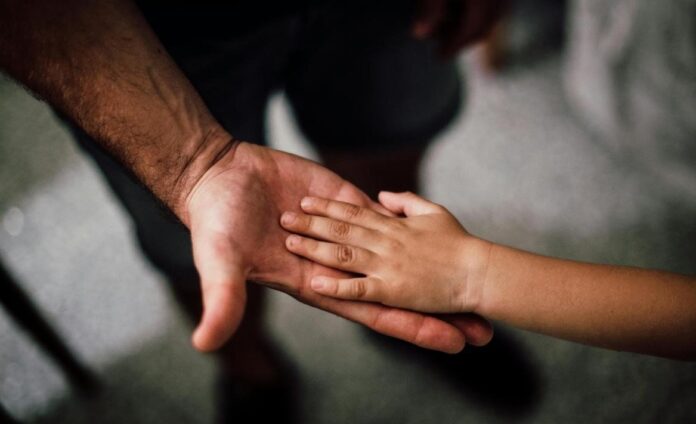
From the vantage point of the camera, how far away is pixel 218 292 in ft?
1.48

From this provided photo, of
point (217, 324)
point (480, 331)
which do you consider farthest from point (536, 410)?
point (217, 324)

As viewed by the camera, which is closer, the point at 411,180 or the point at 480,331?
the point at 480,331

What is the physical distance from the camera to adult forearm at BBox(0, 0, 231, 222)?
570 millimetres

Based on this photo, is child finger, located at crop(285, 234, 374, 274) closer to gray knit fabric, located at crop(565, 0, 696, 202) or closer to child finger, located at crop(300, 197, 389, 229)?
child finger, located at crop(300, 197, 389, 229)

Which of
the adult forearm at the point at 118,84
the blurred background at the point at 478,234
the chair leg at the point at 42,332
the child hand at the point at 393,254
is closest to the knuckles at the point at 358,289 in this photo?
the child hand at the point at 393,254

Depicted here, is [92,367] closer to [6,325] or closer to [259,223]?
[6,325]

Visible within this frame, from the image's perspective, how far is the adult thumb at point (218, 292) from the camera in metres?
0.44

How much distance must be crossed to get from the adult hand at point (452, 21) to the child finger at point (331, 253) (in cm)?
43

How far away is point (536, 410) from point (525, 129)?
73 centimetres

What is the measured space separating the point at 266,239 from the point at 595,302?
0.37 m

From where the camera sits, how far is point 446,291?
599mm

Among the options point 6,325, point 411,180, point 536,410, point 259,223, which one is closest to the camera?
point 259,223

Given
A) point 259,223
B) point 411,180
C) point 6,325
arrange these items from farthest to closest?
point 411,180
point 6,325
point 259,223

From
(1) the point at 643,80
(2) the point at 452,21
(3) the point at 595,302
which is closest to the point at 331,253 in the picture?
(3) the point at 595,302
